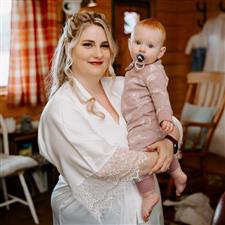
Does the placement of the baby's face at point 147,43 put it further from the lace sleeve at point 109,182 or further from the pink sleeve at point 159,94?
the lace sleeve at point 109,182

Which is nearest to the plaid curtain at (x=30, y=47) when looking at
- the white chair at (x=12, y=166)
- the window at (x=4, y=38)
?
the window at (x=4, y=38)

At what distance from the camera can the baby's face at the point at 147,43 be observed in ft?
4.60

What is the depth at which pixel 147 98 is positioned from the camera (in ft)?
4.75

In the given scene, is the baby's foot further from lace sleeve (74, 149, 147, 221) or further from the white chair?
the white chair

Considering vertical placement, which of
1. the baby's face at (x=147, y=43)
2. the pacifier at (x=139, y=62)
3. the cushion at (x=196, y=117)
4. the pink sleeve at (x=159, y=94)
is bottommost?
the cushion at (x=196, y=117)

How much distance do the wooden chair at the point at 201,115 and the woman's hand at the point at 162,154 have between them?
A: 203 centimetres

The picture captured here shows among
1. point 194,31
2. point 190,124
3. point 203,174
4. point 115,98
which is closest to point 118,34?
point 194,31

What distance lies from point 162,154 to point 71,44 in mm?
477

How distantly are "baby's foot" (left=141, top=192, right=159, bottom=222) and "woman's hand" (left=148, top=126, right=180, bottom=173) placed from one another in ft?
0.38

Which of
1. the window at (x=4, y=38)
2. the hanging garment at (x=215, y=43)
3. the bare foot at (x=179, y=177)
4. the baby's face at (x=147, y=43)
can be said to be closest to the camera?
the baby's face at (x=147, y=43)

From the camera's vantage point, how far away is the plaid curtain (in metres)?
3.61

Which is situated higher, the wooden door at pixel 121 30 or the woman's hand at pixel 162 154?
the wooden door at pixel 121 30

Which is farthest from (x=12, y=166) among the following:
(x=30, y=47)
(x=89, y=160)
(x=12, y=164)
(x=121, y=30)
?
(x=121, y=30)

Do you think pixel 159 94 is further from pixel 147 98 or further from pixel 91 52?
pixel 91 52
